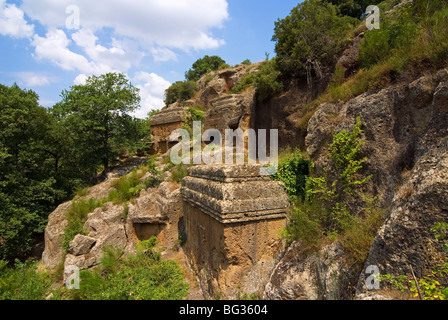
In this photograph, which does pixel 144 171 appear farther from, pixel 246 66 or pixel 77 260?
pixel 246 66

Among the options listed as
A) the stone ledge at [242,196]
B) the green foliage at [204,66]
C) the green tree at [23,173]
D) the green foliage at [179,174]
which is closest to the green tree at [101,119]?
the green tree at [23,173]

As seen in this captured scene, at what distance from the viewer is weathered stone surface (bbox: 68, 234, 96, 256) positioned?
7.40m

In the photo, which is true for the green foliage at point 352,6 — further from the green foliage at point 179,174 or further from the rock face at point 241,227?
the rock face at point 241,227

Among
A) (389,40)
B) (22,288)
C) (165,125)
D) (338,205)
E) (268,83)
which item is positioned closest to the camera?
(338,205)

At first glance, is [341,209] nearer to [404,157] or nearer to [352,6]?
[404,157]

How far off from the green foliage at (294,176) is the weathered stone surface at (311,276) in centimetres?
127

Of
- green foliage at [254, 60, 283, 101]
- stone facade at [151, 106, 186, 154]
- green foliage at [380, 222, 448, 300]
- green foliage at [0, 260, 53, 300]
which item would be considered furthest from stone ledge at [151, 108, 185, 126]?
green foliage at [380, 222, 448, 300]

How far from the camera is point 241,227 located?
3.82 metres

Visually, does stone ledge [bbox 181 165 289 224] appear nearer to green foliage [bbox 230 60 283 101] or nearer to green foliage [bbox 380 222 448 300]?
green foliage [bbox 380 222 448 300]

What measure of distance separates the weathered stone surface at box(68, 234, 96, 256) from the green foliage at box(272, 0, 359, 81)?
10.2 metres

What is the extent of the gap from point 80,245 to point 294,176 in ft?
23.3

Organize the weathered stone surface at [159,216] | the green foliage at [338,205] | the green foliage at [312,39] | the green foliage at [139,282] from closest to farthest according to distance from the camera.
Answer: the green foliage at [338,205], the green foliage at [139,282], the weathered stone surface at [159,216], the green foliage at [312,39]

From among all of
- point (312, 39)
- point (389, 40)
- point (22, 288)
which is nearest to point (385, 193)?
point (389, 40)

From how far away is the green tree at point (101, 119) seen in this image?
1343 cm
